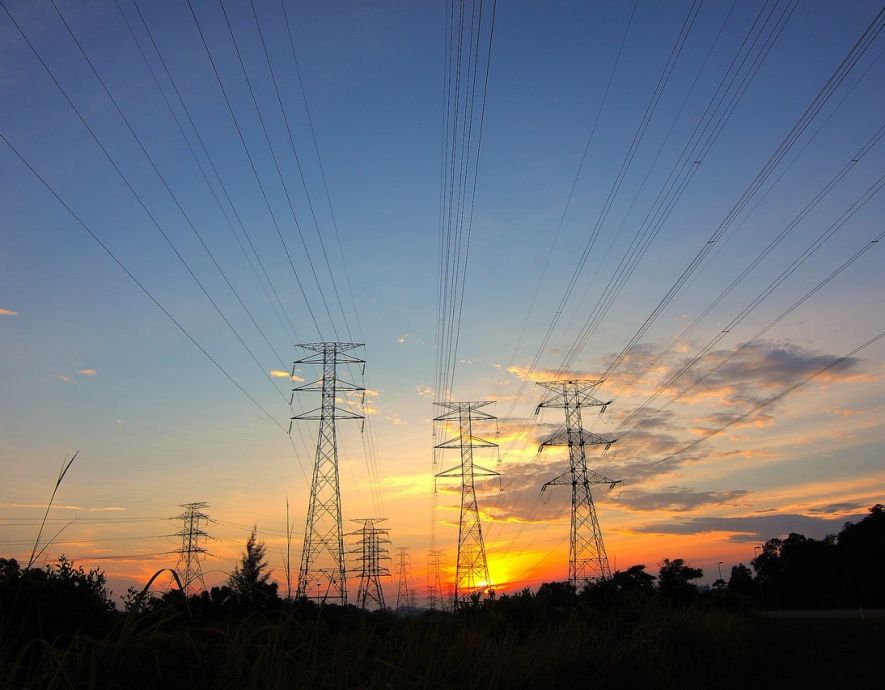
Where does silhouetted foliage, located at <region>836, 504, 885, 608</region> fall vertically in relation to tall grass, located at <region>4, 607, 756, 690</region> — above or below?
above

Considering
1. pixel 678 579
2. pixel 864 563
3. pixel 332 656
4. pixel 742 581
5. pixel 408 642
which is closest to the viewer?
pixel 332 656

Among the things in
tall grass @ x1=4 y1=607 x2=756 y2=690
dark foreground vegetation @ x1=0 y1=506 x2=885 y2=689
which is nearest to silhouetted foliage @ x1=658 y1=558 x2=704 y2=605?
dark foreground vegetation @ x1=0 y1=506 x2=885 y2=689

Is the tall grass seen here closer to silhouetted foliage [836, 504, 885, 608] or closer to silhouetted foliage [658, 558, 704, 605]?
silhouetted foliage [658, 558, 704, 605]

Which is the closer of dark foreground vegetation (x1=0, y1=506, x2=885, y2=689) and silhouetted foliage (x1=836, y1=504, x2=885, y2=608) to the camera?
dark foreground vegetation (x1=0, y1=506, x2=885, y2=689)

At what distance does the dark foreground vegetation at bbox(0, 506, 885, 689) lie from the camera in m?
3.80

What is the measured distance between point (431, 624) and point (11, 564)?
5.20m

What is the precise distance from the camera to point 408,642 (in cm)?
648

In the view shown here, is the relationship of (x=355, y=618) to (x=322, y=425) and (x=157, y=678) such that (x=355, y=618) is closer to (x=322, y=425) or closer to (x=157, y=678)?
(x=157, y=678)

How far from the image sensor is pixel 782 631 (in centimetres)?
3600

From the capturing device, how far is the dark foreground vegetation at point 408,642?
3805mm

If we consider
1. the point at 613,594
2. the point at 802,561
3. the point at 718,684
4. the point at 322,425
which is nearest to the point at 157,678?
the point at 718,684

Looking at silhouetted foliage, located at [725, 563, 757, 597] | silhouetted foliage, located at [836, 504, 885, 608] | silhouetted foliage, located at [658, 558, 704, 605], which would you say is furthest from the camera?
silhouetted foliage, located at [725, 563, 757, 597]

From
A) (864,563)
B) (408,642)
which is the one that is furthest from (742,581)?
(408,642)

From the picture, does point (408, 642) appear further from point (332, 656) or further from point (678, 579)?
point (678, 579)
